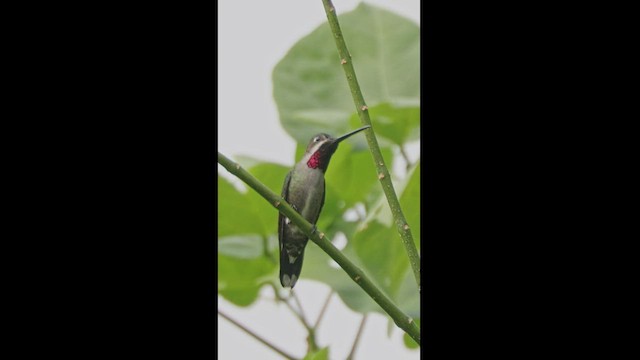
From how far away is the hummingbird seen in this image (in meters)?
0.80

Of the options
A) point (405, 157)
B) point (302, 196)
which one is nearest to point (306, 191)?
point (302, 196)

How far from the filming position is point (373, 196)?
0.82 meters

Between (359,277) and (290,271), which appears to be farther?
(290,271)

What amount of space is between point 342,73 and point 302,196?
0.16 m

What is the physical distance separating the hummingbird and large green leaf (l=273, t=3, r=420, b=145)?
22 millimetres

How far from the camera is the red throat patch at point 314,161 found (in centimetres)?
82

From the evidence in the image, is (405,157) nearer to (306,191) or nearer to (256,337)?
(306,191)

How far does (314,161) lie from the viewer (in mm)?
837

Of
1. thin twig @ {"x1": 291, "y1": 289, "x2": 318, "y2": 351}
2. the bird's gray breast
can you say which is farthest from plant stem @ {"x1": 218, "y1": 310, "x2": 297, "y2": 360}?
the bird's gray breast

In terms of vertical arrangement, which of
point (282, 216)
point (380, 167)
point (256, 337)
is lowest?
point (256, 337)
